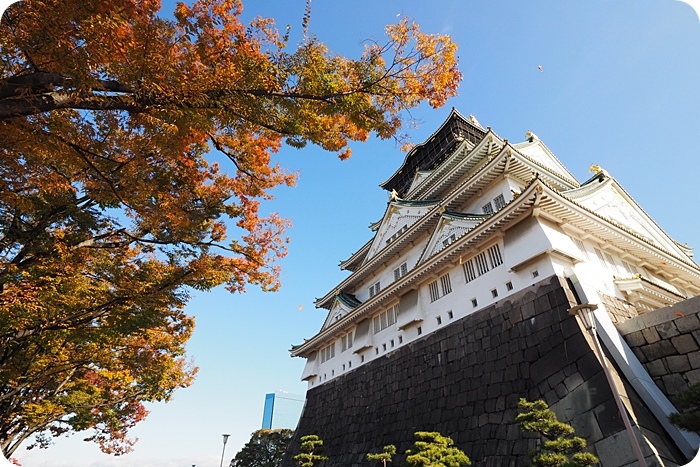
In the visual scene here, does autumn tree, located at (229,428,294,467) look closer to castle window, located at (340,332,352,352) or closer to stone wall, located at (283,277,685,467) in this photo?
castle window, located at (340,332,352,352)

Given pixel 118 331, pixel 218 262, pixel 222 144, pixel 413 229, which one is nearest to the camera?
pixel 222 144

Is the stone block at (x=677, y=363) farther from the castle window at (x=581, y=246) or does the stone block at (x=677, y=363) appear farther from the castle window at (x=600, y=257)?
the castle window at (x=600, y=257)

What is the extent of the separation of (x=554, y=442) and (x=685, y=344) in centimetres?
468

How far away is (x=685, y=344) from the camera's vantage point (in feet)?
28.7

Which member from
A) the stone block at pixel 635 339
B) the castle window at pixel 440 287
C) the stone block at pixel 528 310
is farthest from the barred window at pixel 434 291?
the stone block at pixel 635 339

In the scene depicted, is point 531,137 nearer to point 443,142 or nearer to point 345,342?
point 443,142

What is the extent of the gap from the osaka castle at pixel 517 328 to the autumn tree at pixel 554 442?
0.81 m

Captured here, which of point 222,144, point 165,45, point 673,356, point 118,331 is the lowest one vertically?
point 673,356

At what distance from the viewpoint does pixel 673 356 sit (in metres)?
8.89

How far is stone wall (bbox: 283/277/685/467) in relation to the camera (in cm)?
807

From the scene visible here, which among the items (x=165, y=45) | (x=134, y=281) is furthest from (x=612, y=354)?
(x=134, y=281)

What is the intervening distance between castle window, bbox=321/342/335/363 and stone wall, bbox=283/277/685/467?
4.82m

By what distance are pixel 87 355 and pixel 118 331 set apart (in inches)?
184

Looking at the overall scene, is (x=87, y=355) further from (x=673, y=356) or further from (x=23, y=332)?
(x=673, y=356)
